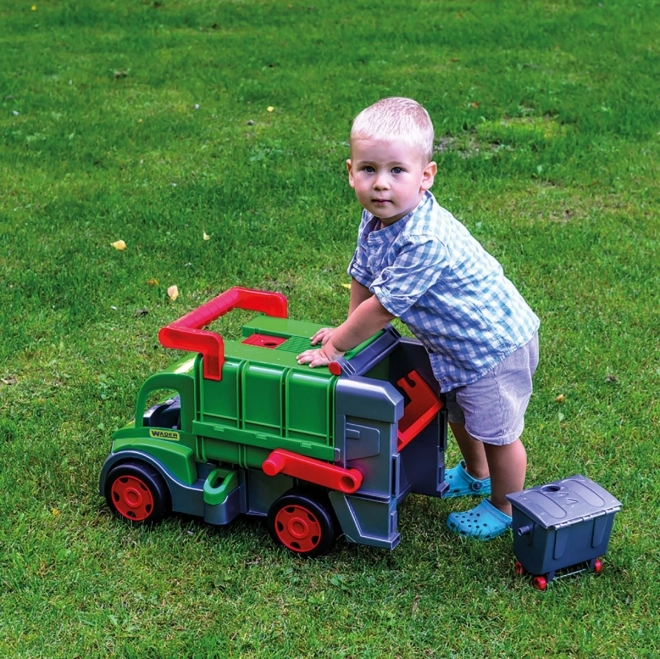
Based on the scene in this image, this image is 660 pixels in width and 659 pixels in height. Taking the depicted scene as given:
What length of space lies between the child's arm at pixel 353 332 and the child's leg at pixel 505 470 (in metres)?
0.62

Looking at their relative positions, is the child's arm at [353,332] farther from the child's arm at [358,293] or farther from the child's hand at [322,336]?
the child's arm at [358,293]

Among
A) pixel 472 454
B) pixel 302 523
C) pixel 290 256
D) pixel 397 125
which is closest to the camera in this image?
pixel 397 125

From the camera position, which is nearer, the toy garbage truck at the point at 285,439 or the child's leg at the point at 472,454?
the toy garbage truck at the point at 285,439

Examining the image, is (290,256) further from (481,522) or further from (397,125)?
(397,125)

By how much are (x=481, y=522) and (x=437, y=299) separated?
816mm

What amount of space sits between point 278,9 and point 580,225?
6748 mm

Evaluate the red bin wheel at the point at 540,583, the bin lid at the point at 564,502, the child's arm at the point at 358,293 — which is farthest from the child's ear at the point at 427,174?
the red bin wheel at the point at 540,583

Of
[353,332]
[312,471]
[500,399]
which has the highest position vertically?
[353,332]

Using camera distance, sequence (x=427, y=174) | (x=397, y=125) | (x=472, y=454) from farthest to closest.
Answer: (x=472, y=454)
(x=427, y=174)
(x=397, y=125)

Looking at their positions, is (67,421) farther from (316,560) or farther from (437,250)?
(437,250)

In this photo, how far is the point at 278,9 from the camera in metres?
11.5

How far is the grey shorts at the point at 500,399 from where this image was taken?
319 cm

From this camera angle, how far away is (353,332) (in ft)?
10.0

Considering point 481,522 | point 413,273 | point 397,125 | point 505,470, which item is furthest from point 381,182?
point 481,522
